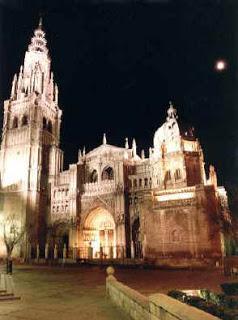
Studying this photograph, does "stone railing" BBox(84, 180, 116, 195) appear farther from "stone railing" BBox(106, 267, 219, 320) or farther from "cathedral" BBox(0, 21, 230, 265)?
"stone railing" BBox(106, 267, 219, 320)

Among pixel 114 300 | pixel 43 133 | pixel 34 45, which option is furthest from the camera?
pixel 34 45

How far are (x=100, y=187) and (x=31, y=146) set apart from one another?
13.2 metres

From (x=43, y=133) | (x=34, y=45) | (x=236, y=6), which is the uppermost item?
(x=34, y=45)

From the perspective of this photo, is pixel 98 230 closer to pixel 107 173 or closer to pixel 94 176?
pixel 94 176

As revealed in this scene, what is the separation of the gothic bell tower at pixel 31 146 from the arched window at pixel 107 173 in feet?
26.4

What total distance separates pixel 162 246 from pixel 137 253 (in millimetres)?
7290

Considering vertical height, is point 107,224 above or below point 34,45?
below

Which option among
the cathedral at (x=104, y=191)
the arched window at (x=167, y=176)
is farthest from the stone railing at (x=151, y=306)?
the arched window at (x=167, y=176)

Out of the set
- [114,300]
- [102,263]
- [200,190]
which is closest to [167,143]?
[200,190]

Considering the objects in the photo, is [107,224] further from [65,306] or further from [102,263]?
[65,306]

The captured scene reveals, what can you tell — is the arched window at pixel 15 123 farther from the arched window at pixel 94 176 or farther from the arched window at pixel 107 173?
the arched window at pixel 107 173

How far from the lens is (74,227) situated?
4409 centimetres

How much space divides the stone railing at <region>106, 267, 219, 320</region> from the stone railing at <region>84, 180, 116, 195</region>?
1249 inches

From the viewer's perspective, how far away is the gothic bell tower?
1833 inches
